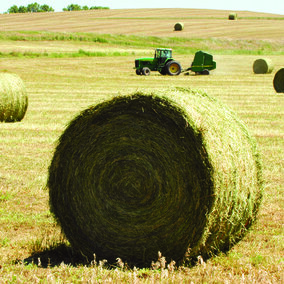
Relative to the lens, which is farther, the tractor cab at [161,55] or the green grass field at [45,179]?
the tractor cab at [161,55]

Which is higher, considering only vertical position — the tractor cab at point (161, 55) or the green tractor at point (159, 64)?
the tractor cab at point (161, 55)

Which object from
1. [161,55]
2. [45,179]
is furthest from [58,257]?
[161,55]

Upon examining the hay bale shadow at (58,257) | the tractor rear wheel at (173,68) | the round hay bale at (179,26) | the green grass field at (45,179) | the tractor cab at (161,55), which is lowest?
the hay bale shadow at (58,257)

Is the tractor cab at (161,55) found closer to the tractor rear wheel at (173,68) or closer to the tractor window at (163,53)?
the tractor window at (163,53)

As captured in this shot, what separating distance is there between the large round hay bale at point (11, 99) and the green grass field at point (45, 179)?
0.30m

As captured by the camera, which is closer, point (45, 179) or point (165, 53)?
point (45, 179)

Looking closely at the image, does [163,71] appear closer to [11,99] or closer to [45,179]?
[11,99]

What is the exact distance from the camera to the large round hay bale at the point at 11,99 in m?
12.6

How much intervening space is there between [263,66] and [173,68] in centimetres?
613

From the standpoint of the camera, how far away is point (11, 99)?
12656 millimetres

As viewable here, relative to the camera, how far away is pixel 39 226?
5.65m

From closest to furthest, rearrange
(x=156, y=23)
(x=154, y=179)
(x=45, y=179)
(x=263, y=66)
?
(x=154, y=179)
(x=45, y=179)
(x=263, y=66)
(x=156, y=23)

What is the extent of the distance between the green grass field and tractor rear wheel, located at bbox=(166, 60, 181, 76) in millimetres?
2166

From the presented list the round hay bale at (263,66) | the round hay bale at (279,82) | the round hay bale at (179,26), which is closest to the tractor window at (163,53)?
the round hay bale at (263,66)
